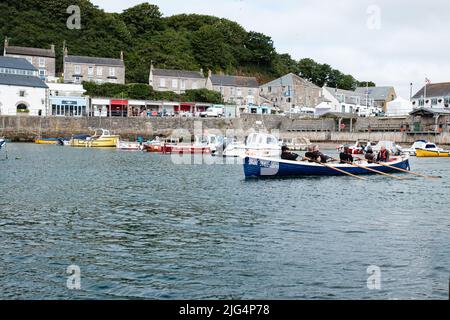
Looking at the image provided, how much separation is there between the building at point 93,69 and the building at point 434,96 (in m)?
63.8

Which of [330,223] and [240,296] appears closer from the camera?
[240,296]

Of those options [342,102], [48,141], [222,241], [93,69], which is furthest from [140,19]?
[222,241]

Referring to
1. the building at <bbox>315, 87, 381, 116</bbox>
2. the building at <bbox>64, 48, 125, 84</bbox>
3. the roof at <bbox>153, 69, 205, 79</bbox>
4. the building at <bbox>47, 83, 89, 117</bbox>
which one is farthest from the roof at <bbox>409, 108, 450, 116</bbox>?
the building at <bbox>64, 48, 125, 84</bbox>

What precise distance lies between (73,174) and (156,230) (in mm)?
20119

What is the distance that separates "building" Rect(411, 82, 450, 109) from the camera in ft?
342

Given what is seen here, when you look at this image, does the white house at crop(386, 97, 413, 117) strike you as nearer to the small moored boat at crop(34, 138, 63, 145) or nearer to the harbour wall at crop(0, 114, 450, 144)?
the harbour wall at crop(0, 114, 450, 144)

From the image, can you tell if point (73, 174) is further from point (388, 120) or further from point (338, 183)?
point (388, 120)

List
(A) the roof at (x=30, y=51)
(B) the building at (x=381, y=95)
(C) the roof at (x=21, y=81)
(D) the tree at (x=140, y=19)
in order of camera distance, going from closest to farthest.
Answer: (C) the roof at (x=21, y=81)
(A) the roof at (x=30, y=51)
(D) the tree at (x=140, y=19)
(B) the building at (x=381, y=95)

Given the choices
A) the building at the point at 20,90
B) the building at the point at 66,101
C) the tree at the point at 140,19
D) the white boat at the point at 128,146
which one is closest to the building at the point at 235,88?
the tree at the point at 140,19

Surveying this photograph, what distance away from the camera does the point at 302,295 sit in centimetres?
1105

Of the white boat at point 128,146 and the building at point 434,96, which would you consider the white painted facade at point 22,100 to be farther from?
the building at point 434,96

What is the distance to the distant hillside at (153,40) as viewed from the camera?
107938 millimetres

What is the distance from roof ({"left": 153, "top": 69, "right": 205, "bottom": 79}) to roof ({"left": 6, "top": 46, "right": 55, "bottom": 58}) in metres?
20.8

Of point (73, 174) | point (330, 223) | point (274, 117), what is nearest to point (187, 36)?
point (274, 117)
